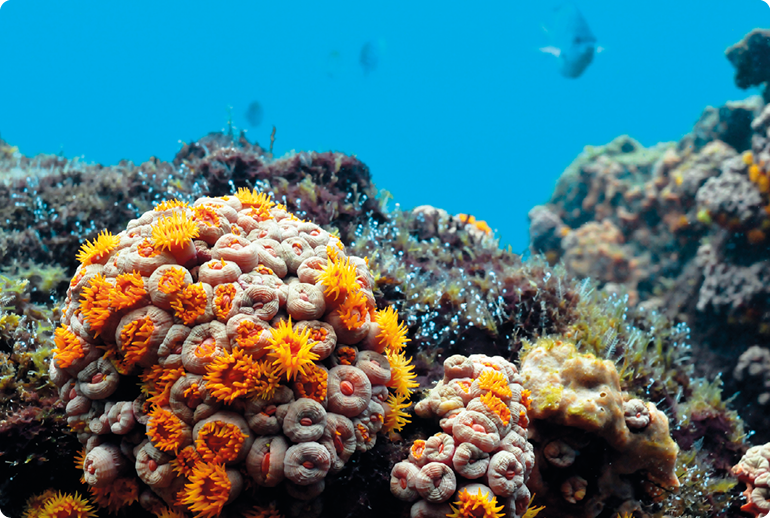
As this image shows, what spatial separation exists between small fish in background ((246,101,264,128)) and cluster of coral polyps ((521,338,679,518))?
69.2ft

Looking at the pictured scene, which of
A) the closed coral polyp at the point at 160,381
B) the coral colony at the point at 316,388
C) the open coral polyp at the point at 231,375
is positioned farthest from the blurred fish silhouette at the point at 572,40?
the closed coral polyp at the point at 160,381

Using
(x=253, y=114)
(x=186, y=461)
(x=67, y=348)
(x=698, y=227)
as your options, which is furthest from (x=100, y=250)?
(x=253, y=114)

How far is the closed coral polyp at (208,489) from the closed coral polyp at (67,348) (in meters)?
1.14

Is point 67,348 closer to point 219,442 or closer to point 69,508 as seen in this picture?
point 69,508

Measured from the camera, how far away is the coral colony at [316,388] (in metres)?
2.53

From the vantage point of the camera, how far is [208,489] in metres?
2.43

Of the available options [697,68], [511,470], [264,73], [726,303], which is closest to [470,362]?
[511,470]

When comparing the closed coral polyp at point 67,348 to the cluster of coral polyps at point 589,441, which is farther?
the cluster of coral polyps at point 589,441

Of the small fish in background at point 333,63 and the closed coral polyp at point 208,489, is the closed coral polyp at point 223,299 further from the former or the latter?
the small fish in background at point 333,63

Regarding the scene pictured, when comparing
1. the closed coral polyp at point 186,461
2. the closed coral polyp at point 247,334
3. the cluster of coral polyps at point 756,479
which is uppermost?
the closed coral polyp at point 247,334

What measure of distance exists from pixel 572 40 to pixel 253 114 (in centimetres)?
1492

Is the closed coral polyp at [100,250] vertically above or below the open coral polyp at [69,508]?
above

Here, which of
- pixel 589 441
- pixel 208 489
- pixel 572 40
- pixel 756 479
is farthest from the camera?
pixel 572 40

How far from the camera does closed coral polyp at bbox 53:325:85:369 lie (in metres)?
2.76
